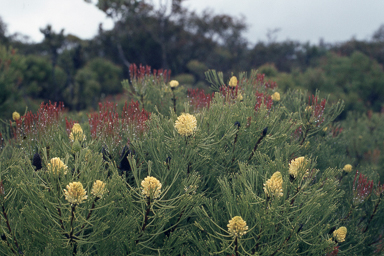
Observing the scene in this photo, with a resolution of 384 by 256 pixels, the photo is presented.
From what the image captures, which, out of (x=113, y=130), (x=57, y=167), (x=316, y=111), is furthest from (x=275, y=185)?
(x=316, y=111)

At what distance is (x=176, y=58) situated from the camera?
24016 millimetres

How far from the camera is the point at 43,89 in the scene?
18000 millimetres

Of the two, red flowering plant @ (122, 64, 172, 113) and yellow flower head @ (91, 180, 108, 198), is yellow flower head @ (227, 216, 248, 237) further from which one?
red flowering plant @ (122, 64, 172, 113)

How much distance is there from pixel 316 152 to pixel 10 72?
7570mm

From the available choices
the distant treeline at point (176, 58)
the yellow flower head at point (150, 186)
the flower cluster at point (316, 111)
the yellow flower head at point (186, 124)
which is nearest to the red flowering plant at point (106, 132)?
the yellow flower head at point (186, 124)

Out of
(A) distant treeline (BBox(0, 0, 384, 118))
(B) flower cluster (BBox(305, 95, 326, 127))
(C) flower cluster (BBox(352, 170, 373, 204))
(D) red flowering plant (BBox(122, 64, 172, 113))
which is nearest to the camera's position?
(C) flower cluster (BBox(352, 170, 373, 204))

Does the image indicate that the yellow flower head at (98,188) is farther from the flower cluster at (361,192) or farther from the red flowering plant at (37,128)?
the flower cluster at (361,192)

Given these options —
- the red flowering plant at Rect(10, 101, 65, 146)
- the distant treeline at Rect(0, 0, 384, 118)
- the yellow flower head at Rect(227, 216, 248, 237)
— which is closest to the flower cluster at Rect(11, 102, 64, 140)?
the red flowering plant at Rect(10, 101, 65, 146)

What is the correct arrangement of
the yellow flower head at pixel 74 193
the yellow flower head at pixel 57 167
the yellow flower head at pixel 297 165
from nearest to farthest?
the yellow flower head at pixel 74 193, the yellow flower head at pixel 57 167, the yellow flower head at pixel 297 165

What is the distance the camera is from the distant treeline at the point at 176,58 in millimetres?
16625

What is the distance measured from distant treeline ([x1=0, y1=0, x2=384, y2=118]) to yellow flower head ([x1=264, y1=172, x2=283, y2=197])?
13.7 metres

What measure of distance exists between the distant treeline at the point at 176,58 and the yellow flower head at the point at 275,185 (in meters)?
13.7

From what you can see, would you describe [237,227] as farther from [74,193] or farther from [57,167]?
[57,167]

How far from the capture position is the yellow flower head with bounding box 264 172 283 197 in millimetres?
1507
